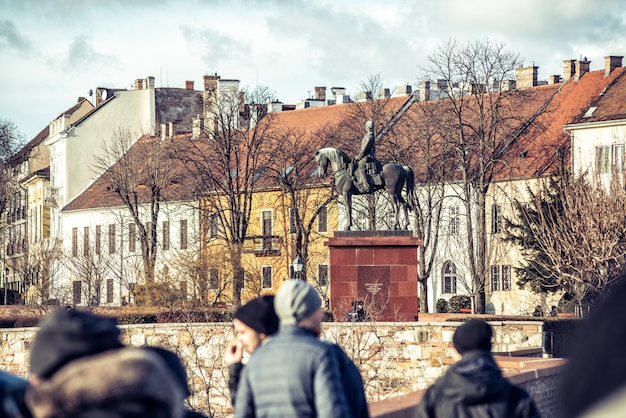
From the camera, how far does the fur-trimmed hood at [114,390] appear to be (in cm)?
292

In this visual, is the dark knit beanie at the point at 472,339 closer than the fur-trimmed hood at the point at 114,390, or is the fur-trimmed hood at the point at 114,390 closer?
the fur-trimmed hood at the point at 114,390

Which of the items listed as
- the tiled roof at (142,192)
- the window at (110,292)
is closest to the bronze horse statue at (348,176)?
the tiled roof at (142,192)

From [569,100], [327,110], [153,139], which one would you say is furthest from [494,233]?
[153,139]

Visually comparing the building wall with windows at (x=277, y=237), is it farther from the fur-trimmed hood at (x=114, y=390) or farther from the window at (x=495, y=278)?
the fur-trimmed hood at (x=114, y=390)

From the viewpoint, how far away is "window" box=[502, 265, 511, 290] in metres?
57.3

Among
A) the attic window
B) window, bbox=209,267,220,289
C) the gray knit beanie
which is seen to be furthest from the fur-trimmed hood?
the attic window

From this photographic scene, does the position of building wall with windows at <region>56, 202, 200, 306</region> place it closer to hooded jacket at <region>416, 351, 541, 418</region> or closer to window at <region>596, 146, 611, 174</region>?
window at <region>596, 146, 611, 174</region>

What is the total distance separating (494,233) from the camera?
5719cm

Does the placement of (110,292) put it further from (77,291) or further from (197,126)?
(197,126)

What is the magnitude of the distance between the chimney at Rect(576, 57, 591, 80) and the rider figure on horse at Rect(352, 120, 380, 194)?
31.8 metres

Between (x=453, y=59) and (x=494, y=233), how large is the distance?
790 centimetres

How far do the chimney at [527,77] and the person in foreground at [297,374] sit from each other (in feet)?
198

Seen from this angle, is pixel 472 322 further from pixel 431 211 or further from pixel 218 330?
pixel 431 211

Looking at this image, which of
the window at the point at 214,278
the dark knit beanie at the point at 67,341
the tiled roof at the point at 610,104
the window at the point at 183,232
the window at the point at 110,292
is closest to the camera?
the dark knit beanie at the point at 67,341
